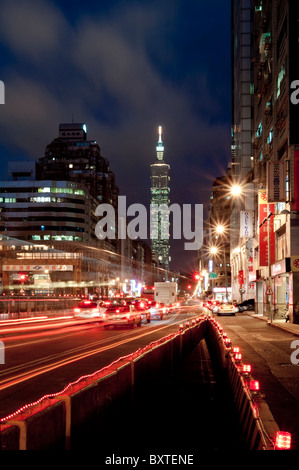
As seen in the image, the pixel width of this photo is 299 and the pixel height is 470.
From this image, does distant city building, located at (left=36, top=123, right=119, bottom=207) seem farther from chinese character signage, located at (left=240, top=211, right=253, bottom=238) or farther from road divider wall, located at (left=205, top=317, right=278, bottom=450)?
road divider wall, located at (left=205, top=317, right=278, bottom=450)

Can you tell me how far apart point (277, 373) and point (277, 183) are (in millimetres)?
24768

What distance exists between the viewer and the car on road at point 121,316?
36.5 m

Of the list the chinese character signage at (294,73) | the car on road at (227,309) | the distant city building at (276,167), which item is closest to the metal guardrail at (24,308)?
the car on road at (227,309)

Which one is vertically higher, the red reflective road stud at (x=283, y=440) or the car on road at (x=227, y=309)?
the red reflective road stud at (x=283, y=440)

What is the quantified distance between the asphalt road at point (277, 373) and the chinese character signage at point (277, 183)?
40.7 feet

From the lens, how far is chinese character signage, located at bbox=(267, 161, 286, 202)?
38000mm

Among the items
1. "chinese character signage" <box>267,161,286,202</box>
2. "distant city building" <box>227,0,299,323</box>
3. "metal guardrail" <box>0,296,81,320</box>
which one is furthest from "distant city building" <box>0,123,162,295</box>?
"chinese character signage" <box>267,161,286,202</box>

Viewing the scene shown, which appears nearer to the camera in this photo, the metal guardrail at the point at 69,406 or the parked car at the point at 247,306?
the metal guardrail at the point at 69,406

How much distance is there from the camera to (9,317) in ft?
147

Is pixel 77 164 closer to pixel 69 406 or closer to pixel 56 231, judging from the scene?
pixel 56 231

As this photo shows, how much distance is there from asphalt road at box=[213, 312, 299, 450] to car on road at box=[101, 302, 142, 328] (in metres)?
10.6

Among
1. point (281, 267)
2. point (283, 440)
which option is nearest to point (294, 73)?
point (281, 267)

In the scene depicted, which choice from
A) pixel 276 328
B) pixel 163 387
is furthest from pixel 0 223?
pixel 163 387

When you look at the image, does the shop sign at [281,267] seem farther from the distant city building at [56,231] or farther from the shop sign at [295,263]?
the distant city building at [56,231]
